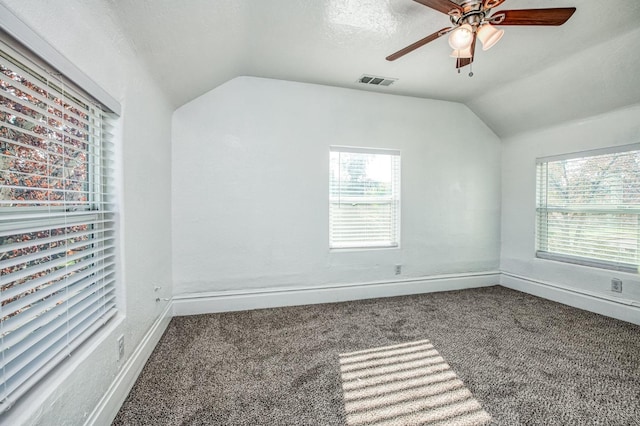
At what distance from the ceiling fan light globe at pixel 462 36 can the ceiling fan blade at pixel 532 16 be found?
0.42 feet

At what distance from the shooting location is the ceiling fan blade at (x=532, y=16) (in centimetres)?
164

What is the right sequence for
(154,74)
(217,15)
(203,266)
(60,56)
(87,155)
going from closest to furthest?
(60,56), (87,155), (217,15), (154,74), (203,266)

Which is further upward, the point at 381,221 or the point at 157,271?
the point at 381,221

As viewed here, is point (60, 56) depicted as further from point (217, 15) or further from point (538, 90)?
point (538, 90)

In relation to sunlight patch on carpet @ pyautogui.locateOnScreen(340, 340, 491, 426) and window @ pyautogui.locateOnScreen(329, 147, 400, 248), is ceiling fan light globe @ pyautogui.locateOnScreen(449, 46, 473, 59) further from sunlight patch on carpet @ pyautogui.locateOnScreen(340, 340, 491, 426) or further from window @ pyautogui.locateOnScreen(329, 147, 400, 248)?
sunlight patch on carpet @ pyautogui.locateOnScreen(340, 340, 491, 426)

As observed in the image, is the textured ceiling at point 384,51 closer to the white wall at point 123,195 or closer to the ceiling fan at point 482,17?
the white wall at point 123,195

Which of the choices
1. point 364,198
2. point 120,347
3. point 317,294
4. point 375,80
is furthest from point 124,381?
point 375,80

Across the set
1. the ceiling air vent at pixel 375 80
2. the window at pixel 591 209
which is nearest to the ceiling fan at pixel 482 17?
the ceiling air vent at pixel 375 80

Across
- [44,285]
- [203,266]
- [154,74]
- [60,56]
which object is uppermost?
[154,74]

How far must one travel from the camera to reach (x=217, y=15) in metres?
1.90

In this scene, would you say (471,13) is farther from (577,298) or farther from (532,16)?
(577,298)

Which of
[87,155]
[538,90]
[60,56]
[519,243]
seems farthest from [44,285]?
[519,243]

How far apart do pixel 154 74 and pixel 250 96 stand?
1113 mm

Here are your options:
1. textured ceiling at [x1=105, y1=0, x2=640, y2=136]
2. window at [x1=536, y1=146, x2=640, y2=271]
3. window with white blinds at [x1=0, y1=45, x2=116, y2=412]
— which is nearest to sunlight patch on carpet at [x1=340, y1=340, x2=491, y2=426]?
window with white blinds at [x1=0, y1=45, x2=116, y2=412]
